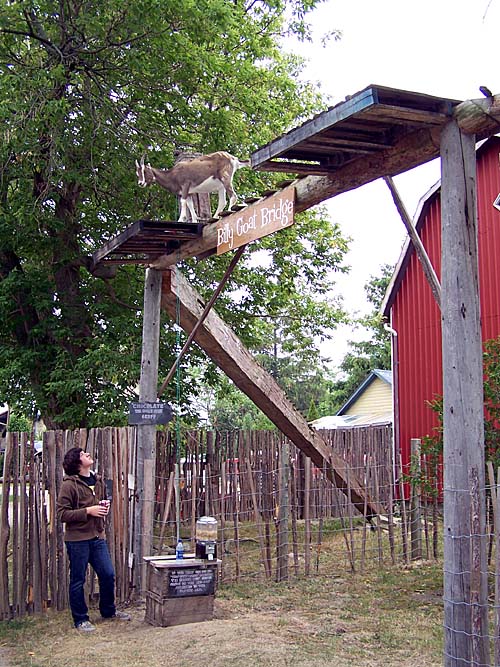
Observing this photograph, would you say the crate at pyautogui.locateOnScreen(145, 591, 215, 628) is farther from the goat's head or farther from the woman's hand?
the goat's head

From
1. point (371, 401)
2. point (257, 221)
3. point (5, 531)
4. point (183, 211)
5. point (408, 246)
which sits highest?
point (408, 246)

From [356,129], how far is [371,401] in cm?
2878

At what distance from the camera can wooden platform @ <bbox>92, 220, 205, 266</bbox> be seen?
8.06 meters

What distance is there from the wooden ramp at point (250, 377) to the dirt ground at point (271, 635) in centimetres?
212

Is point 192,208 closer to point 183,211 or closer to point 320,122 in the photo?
point 183,211

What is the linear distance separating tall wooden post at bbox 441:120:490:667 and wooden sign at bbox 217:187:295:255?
1711 millimetres

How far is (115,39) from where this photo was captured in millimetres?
11844

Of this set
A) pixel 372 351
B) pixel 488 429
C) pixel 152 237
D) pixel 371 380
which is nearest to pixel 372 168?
pixel 152 237

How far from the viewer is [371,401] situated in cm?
3350

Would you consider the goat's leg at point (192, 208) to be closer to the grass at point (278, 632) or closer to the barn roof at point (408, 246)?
the grass at point (278, 632)

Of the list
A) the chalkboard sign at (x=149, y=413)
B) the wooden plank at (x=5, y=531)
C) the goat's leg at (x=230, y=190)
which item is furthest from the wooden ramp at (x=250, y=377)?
the wooden plank at (x=5, y=531)

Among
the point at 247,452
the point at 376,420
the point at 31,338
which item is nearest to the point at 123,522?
the point at 247,452

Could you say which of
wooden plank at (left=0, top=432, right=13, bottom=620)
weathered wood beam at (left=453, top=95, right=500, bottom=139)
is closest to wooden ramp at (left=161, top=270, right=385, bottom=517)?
wooden plank at (left=0, top=432, right=13, bottom=620)

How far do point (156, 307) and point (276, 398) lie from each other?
2086 mm
